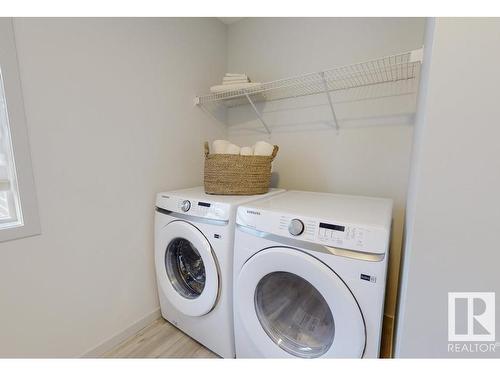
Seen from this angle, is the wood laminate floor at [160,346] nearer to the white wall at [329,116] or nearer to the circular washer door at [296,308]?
the circular washer door at [296,308]

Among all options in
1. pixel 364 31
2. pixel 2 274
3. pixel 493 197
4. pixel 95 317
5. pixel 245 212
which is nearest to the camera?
pixel 493 197

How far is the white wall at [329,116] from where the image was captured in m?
1.34

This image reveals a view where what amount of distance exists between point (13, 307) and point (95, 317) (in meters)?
0.38

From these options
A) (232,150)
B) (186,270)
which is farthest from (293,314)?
(232,150)

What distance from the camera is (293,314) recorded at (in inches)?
42.7

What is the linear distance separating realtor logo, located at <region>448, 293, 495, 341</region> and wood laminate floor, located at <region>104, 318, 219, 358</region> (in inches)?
45.2

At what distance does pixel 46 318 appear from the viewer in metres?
1.09

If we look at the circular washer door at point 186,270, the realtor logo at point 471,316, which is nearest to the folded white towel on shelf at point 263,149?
the circular washer door at point 186,270

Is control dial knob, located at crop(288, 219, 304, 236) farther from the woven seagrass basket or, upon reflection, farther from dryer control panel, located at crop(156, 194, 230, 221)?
the woven seagrass basket

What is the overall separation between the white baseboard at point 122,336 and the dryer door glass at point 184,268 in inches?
13.5

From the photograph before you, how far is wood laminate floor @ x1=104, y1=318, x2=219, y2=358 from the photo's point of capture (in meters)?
1.29
